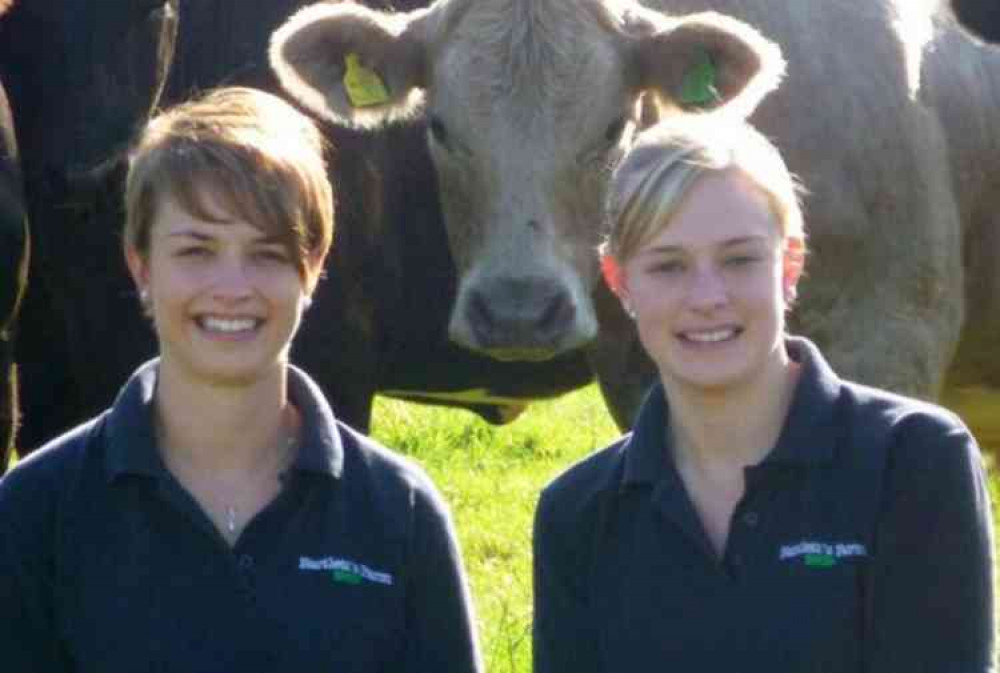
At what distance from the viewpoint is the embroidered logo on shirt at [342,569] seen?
348 centimetres

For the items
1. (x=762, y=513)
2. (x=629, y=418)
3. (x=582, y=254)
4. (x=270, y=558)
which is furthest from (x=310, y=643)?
(x=629, y=418)

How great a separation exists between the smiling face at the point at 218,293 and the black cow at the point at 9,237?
281 centimetres

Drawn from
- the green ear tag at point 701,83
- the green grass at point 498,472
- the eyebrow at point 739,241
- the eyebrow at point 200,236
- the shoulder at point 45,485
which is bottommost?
the green grass at point 498,472

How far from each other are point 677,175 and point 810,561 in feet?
2.00

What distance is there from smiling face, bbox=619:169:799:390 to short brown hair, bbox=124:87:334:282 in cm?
51

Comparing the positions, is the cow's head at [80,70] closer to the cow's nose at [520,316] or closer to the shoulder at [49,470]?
the cow's nose at [520,316]

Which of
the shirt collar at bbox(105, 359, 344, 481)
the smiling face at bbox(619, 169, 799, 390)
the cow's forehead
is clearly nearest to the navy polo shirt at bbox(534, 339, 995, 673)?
the smiling face at bbox(619, 169, 799, 390)

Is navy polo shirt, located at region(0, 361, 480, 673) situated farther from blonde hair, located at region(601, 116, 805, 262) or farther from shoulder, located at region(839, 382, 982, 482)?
shoulder, located at region(839, 382, 982, 482)

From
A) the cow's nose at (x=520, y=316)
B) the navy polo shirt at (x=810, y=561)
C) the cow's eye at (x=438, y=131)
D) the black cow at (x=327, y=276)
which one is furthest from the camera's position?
the black cow at (x=327, y=276)

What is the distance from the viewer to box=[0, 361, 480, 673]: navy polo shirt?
3439mm

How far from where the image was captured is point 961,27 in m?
7.23

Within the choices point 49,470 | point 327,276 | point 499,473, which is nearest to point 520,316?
point 327,276

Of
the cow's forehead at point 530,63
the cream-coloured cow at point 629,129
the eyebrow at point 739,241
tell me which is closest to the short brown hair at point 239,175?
the eyebrow at point 739,241

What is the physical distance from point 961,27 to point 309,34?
204 cm
